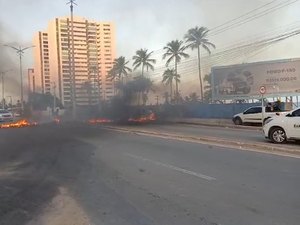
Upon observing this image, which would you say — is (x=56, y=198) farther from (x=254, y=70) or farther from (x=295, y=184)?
(x=254, y=70)

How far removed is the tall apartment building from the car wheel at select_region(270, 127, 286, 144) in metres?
32.5

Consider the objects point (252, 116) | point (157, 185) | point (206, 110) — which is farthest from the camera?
point (206, 110)

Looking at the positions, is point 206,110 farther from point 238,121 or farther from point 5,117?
point 5,117

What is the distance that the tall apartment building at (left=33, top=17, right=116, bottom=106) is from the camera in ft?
161

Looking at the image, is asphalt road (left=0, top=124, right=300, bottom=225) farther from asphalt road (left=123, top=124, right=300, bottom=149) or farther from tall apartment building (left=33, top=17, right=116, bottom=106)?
tall apartment building (left=33, top=17, right=116, bottom=106)

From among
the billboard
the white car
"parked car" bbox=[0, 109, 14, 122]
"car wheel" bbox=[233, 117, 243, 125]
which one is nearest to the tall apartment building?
"parked car" bbox=[0, 109, 14, 122]

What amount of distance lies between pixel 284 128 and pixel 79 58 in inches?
1484

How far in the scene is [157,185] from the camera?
879 centimetres

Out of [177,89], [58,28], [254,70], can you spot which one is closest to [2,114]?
[58,28]

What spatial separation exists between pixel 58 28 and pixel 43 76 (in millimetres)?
5704

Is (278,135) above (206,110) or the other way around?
the other way around

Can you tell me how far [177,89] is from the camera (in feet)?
243

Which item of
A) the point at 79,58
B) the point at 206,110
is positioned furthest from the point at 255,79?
the point at 79,58

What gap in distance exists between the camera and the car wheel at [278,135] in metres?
16.8
